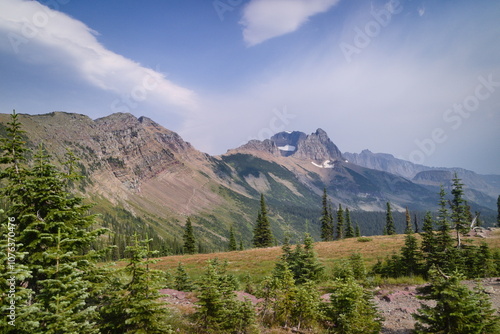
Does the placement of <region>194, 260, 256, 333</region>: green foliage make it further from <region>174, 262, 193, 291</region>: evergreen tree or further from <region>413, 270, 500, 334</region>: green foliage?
<region>174, 262, 193, 291</region>: evergreen tree

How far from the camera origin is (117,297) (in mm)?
8445

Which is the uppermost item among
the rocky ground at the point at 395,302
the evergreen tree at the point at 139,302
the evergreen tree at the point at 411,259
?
the evergreen tree at the point at 139,302

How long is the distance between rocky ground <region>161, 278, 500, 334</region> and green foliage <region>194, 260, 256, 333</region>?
179 cm

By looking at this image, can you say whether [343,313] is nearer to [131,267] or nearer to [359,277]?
[131,267]

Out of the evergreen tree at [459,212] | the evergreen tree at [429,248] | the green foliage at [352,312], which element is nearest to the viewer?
the green foliage at [352,312]

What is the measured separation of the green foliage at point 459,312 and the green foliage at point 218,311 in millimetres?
6749

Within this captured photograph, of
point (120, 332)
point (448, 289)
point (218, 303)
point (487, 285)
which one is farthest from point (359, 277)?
point (120, 332)

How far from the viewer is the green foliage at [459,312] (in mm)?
8281

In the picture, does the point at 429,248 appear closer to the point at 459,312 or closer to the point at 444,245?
the point at 444,245

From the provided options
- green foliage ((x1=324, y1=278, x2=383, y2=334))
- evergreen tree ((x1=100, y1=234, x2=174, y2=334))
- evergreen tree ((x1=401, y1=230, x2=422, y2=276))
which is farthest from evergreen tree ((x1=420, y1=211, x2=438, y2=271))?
evergreen tree ((x1=100, y1=234, x2=174, y2=334))

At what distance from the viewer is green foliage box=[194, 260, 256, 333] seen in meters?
10.4

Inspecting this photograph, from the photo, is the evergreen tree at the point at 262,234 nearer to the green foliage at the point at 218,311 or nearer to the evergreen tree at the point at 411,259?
the evergreen tree at the point at 411,259

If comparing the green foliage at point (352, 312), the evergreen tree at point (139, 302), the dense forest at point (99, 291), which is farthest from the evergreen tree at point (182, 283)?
the evergreen tree at point (139, 302)

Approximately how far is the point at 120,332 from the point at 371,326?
408 inches
